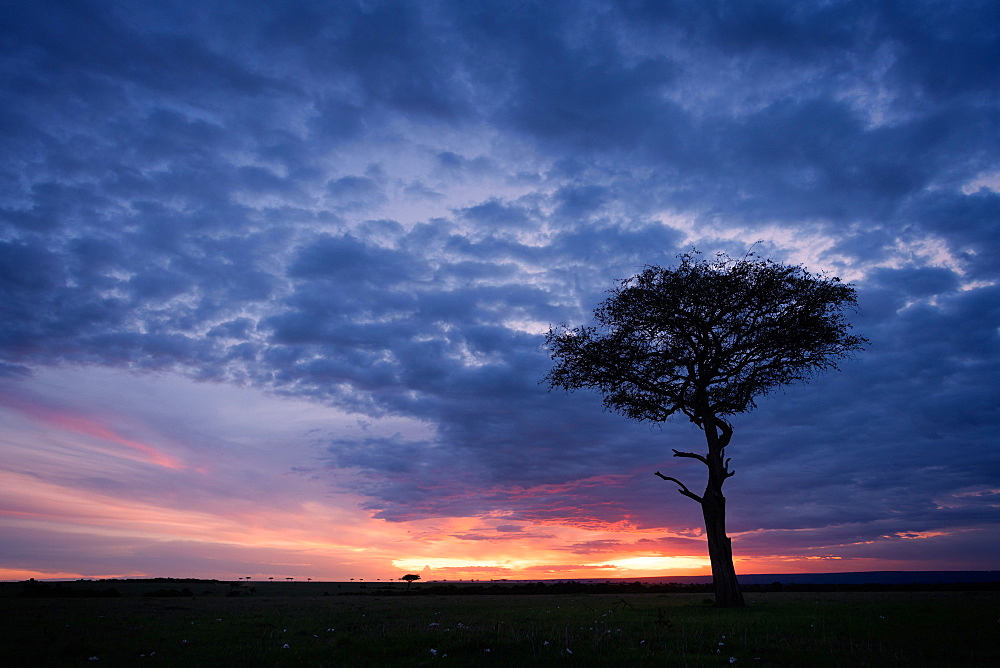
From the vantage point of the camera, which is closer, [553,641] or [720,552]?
[553,641]

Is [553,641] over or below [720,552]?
below

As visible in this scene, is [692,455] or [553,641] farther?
[692,455]

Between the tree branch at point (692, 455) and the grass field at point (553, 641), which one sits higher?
the tree branch at point (692, 455)

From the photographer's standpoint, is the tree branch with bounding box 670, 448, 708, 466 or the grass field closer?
the grass field

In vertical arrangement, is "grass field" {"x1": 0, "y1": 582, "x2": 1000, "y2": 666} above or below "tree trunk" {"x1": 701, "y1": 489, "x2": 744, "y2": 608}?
below

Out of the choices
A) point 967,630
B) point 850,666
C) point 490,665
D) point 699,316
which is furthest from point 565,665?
point 699,316

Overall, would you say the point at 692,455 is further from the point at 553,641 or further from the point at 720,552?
the point at 553,641

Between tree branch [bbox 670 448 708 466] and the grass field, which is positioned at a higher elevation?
tree branch [bbox 670 448 708 466]

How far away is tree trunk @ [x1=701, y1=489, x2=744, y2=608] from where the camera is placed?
2739cm

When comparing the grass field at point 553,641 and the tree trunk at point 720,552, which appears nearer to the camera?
the grass field at point 553,641

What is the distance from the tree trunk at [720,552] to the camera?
89.9 feet

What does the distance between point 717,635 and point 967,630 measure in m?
6.95

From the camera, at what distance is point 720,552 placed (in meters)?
28.7

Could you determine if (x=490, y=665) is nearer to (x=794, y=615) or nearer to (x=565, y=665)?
(x=565, y=665)
